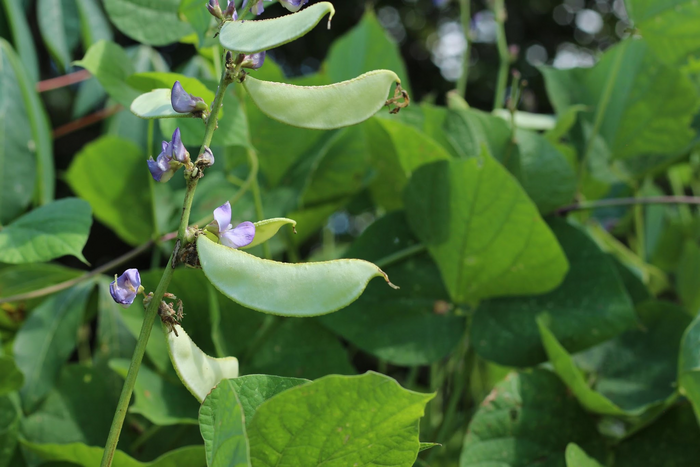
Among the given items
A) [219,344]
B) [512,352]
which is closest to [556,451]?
[512,352]

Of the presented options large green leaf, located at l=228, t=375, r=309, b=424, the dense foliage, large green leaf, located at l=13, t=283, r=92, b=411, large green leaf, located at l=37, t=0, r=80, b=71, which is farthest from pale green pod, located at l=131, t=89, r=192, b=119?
large green leaf, located at l=37, t=0, r=80, b=71

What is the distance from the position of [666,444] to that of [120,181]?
0.50 metres

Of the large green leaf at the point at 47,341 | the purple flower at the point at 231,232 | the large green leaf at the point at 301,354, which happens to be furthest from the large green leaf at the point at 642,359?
the large green leaf at the point at 47,341

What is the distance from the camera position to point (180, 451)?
1.05 feet

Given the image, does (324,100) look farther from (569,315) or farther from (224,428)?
(569,315)

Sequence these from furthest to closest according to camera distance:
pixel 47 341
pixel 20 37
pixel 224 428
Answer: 1. pixel 20 37
2. pixel 47 341
3. pixel 224 428

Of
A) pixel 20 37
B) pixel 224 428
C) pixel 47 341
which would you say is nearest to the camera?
pixel 224 428

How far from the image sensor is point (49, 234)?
355 millimetres

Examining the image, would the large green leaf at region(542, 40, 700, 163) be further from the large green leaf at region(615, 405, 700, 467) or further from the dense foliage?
the large green leaf at region(615, 405, 700, 467)

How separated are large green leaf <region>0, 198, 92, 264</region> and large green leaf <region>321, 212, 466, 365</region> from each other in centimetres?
17

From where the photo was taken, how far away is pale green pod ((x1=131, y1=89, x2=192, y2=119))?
27 cm

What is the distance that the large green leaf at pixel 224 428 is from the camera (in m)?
0.21

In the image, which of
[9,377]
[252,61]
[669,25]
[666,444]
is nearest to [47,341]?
[9,377]

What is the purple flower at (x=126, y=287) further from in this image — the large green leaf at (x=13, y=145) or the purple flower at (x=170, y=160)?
the large green leaf at (x=13, y=145)
